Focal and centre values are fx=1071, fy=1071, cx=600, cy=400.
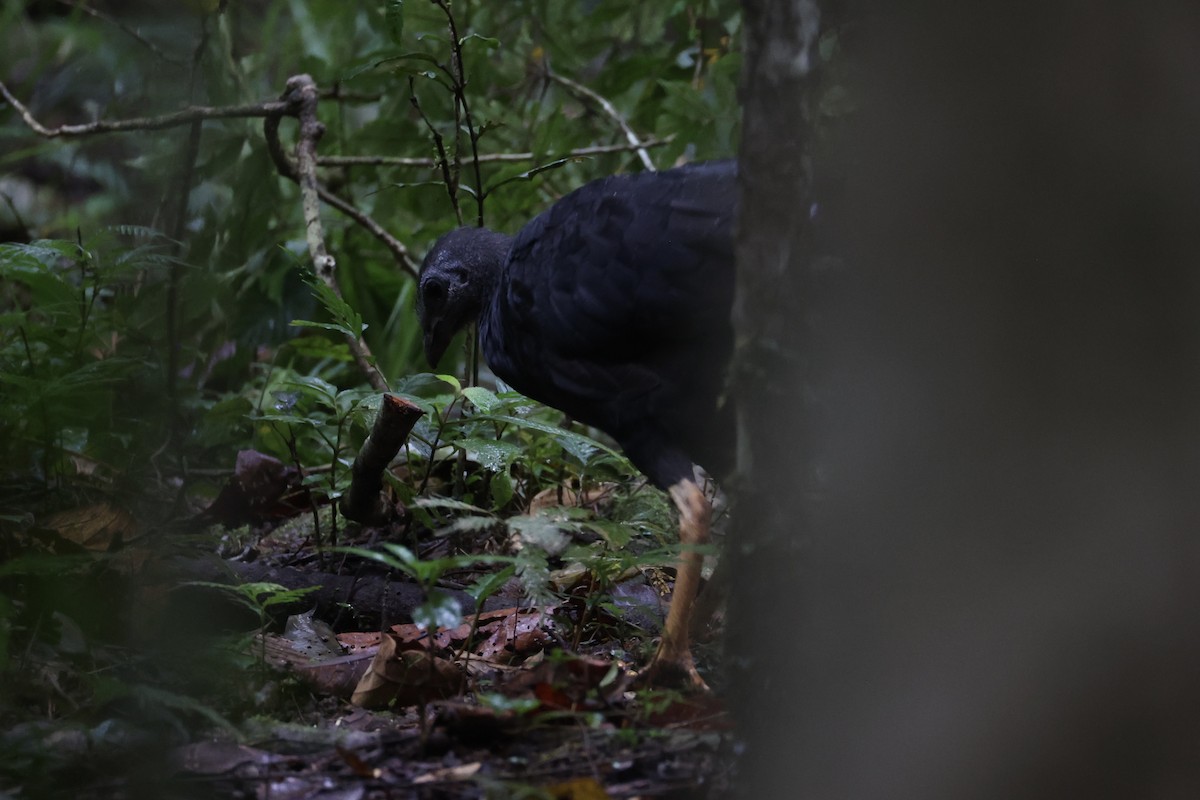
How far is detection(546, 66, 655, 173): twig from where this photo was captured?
582 cm

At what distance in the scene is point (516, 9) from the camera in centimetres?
625

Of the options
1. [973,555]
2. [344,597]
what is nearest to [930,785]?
[973,555]

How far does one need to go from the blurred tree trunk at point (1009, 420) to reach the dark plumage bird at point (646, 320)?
1.07m

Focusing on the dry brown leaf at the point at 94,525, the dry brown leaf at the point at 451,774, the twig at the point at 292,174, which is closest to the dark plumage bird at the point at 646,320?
the dry brown leaf at the point at 451,774

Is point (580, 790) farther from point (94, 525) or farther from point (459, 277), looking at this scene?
point (459, 277)

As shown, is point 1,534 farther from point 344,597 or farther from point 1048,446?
point 1048,446

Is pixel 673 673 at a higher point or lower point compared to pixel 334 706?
higher

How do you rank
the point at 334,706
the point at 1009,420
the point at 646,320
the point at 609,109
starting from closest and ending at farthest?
the point at 1009,420 < the point at 334,706 < the point at 646,320 < the point at 609,109

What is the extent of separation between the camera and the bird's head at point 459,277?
428cm

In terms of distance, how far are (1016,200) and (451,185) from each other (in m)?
3.00

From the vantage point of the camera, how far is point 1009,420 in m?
1.79

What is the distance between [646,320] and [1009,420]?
157 centimetres

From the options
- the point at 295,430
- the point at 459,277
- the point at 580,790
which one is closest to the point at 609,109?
the point at 459,277

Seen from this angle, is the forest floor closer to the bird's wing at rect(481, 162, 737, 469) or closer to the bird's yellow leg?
the bird's yellow leg
